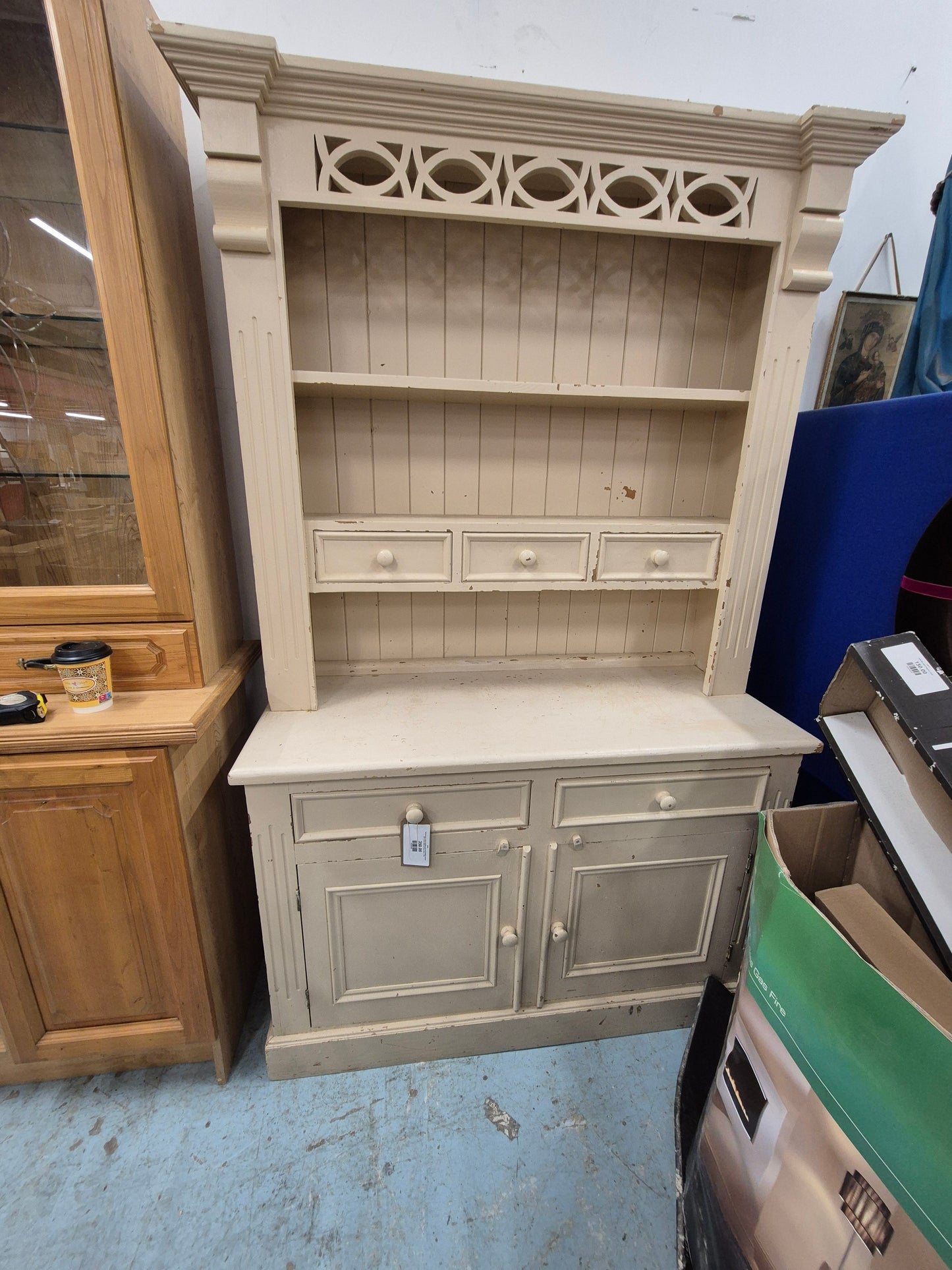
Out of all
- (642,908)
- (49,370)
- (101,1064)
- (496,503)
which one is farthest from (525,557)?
(101,1064)

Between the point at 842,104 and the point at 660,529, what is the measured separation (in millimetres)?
1266

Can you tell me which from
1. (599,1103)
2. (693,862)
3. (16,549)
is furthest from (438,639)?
(599,1103)

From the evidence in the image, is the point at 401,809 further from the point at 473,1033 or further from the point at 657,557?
the point at 657,557

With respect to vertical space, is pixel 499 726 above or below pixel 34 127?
below

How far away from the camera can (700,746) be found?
1.21m

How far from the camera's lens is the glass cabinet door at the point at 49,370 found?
100cm

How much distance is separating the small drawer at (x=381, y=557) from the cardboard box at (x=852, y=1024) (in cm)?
→ 85

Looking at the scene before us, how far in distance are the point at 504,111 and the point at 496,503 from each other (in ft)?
2.59

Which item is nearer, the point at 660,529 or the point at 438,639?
the point at 660,529

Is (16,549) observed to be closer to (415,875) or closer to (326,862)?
(326,862)

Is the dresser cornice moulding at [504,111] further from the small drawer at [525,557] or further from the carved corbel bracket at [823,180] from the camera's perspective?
the small drawer at [525,557]

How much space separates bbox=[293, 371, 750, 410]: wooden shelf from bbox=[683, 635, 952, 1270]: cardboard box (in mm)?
721

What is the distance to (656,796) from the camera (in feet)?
4.09

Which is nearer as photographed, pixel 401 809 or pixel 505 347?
pixel 401 809
